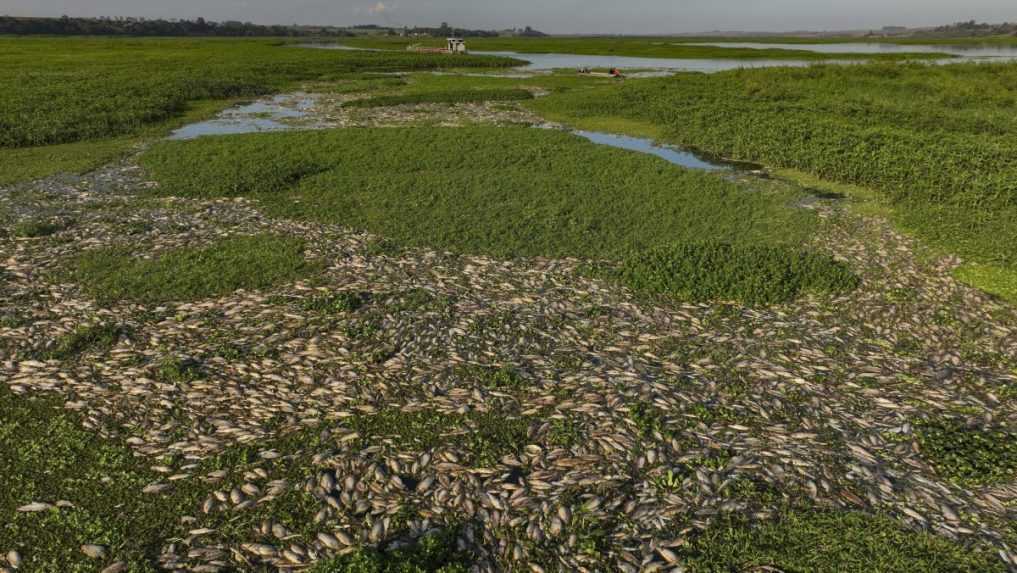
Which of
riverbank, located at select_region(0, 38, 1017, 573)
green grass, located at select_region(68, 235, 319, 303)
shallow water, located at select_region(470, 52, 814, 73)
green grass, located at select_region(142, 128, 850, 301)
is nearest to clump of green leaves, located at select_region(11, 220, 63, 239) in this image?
riverbank, located at select_region(0, 38, 1017, 573)

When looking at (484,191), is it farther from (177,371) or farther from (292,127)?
(292,127)

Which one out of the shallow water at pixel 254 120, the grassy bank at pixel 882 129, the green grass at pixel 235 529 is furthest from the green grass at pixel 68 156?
the grassy bank at pixel 882 129

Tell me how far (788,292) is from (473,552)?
10.7 m

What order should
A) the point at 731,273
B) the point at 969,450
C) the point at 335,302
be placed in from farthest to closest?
1. the point at 731,273
2. the point at 335,302
3. the point at 969,450

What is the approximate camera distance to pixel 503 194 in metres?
22.9

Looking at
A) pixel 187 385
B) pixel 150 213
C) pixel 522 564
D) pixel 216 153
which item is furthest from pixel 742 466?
pixel 216 153

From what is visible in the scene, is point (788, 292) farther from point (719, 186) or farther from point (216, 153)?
point (216, 153)

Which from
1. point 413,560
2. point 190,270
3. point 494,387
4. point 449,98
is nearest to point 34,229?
point 190,270

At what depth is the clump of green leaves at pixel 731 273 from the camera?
14.3 metres

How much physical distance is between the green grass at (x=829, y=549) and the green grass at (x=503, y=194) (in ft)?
23.7

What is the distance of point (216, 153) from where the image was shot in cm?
2925

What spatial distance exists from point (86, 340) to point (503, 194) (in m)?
14.6

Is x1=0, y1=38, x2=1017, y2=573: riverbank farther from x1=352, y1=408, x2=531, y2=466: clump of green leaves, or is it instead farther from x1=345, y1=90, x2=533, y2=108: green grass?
x1=345, y1=90, x2=533, y2=108: green grass

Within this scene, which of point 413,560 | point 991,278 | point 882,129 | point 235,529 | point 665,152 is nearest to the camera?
point 413,560
